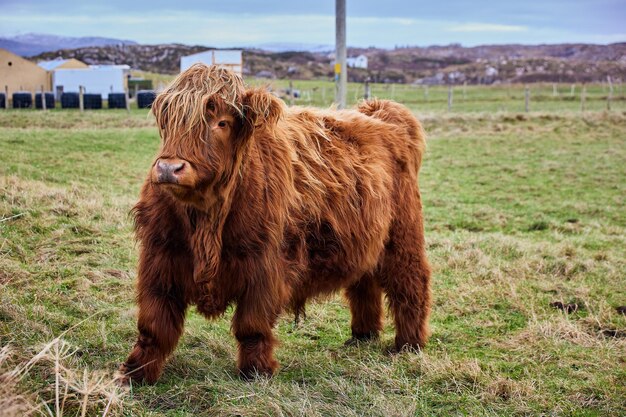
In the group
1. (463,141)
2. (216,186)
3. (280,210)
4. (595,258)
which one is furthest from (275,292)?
(463,141)

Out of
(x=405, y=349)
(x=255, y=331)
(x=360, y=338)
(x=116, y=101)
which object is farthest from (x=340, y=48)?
(x=116, y=101)

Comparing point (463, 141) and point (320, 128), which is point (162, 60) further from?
point (320, 128)

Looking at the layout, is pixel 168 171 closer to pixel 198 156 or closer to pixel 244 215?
pixel 198 156

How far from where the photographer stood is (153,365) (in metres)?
3.79

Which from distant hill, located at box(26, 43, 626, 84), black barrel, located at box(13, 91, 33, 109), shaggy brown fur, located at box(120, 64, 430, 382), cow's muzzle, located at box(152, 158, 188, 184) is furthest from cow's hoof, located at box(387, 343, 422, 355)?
distant hill, located at box(26, 43, 626, 84)

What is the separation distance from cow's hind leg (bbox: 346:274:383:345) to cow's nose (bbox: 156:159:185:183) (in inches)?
93.6

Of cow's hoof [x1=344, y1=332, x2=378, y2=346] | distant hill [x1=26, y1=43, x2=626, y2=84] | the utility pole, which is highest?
distant hill [x1=26, y1=43, x2=626, y2=84]

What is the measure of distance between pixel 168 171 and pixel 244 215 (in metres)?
0.61

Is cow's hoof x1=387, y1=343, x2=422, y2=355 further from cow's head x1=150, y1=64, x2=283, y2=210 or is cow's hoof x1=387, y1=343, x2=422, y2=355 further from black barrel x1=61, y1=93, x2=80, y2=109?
black barrel x1=61, y1=93, x2=80, y2=109

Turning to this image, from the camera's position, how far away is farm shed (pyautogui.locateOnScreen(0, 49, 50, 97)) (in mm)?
40844

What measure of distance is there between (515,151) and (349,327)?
1345cm

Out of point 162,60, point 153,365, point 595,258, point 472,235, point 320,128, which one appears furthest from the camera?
point 162,60

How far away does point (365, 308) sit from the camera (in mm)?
5367

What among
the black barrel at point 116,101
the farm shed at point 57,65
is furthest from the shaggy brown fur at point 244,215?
the farm shed at point 57,65
